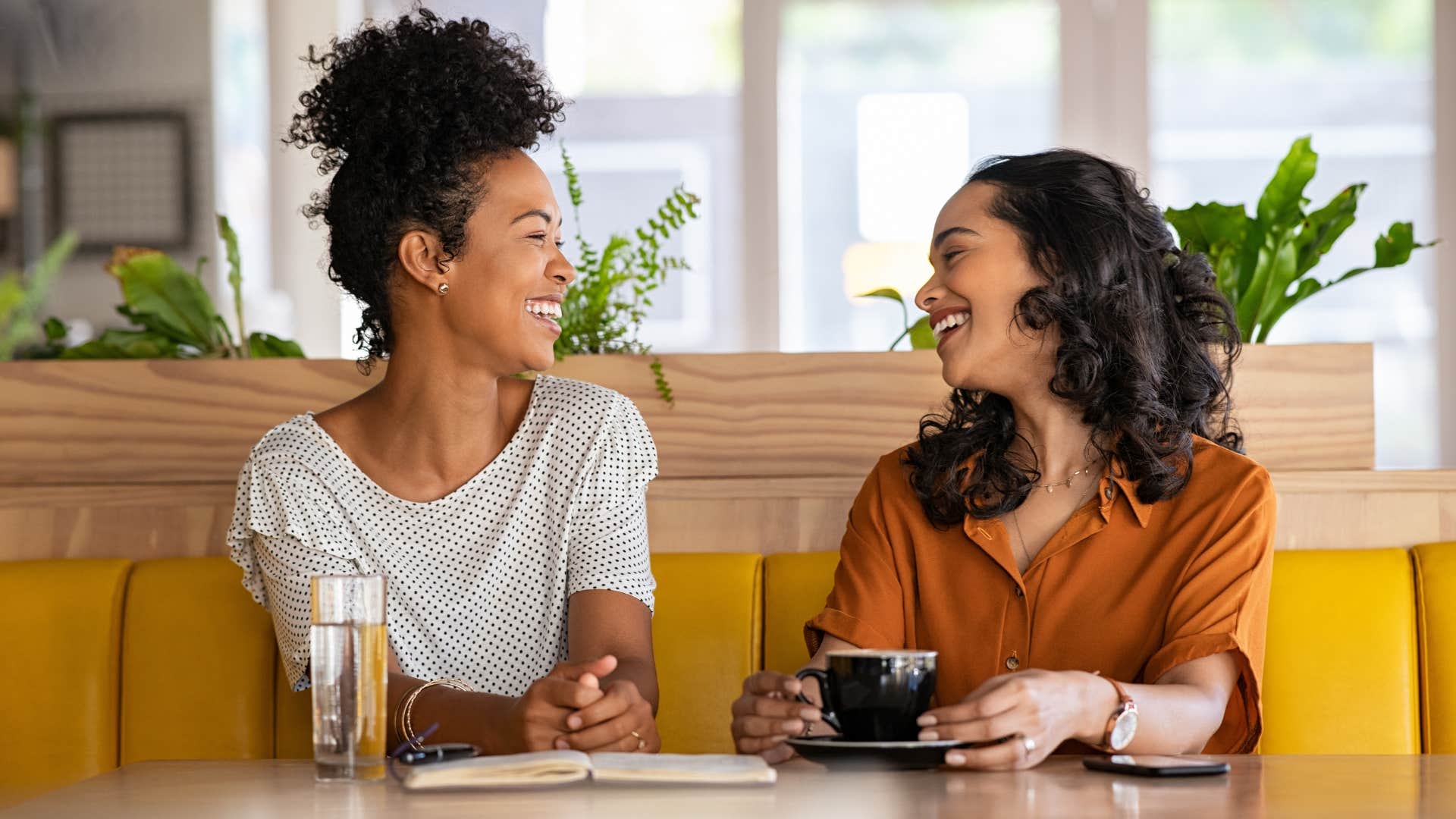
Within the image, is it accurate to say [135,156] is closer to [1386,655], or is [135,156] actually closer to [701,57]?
[701,57]

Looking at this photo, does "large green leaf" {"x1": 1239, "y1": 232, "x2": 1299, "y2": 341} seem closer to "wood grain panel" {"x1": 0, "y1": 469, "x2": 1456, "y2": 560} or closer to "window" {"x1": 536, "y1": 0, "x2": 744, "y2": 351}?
"wood grain panel" {"x1": 0, "y1": 469, "x2": 1456, "y2": 560}

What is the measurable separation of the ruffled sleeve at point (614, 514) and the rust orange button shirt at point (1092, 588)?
0.23 metres

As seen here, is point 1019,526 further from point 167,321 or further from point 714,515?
point 167,321

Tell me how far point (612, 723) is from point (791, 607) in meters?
0.48

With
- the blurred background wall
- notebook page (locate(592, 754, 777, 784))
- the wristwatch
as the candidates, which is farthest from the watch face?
the blurred background wall

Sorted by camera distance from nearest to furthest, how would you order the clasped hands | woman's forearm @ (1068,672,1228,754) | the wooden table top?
the wooden table top → woman's forearm @ (1068,672,1228,754) → the clasped hands

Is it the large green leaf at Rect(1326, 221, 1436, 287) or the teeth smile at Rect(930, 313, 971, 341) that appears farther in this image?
the large green leaf at Rect(1326, 221, 1436, 287)

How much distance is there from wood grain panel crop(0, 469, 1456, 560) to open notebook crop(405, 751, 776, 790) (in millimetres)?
890

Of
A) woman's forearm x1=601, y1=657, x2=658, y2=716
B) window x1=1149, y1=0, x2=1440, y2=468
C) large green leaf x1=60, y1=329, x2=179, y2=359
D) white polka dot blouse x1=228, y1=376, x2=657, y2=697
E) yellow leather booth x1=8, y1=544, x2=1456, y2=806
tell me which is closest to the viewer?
woman's forearm x1=601, y1=657, x2=658, y2=716

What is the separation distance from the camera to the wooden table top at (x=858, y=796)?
90 cm

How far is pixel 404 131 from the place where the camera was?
1729mm

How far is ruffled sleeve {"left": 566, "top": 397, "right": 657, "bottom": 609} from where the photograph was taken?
65.1 inches

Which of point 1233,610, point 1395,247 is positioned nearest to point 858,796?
point 1233,610

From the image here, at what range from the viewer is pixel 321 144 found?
183cm
